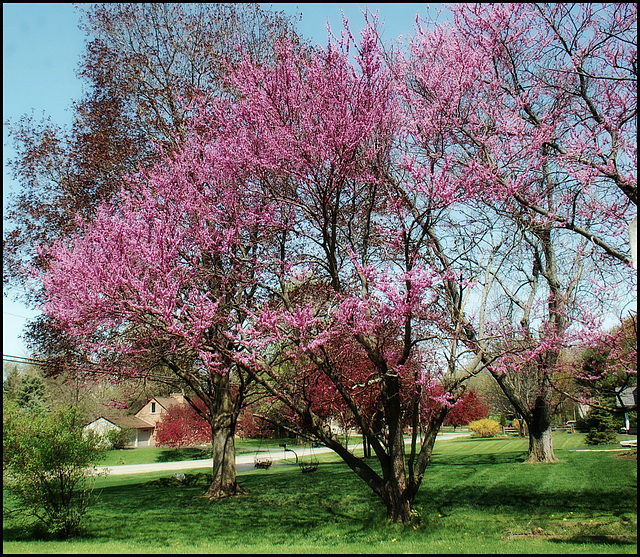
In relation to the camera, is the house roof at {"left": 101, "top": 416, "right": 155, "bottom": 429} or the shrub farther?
the house roof at {"left": 101, "top": 416, "right": 155, "bottom": 429}

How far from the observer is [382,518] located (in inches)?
329

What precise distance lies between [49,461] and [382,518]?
216 inches

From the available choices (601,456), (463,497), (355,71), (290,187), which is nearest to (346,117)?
(355,71)

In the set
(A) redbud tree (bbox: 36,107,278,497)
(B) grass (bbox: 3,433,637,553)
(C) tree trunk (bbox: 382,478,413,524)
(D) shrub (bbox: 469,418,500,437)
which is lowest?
(D) shrub (bbox: 469,418,500,437)

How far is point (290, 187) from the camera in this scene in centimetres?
823

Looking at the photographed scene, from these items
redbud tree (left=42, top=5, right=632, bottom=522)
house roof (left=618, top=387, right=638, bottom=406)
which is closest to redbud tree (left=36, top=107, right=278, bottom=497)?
redbud tree (left=42, top=5, right=632, bottom=522)

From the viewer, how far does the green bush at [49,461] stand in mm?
8383

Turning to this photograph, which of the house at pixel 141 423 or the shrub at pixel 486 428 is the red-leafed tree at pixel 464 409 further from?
the house at pixel 141 423

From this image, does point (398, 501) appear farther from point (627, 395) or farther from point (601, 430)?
point (601, 430)

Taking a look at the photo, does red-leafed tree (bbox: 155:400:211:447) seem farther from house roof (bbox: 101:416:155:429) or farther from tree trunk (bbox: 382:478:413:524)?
tree trunk (bbox: 382:478:413:524)

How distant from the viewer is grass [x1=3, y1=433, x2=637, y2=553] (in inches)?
271

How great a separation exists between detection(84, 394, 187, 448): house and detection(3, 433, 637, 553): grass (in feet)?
106

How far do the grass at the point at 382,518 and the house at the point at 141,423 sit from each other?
32318 mm

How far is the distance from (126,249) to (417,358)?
17.9 ft
